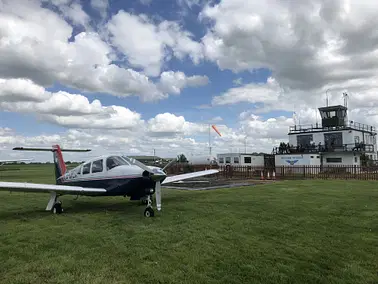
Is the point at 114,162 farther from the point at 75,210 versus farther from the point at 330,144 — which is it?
the point at 330,144

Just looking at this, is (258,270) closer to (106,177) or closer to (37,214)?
(106,177)

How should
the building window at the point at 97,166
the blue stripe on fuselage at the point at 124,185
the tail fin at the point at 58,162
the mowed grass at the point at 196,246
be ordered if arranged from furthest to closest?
the tail fin at the point at 58,162
the building window at the point at 97,166
the blue stripe on fuselage at the point at 124,185
the mowed grass at the point at 196,246

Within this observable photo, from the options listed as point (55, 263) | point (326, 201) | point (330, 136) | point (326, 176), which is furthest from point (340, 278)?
point (330, 136)

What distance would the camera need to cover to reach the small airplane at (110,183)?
35.1ft

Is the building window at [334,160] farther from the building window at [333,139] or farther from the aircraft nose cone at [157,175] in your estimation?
the aircraft nose cone at [157,175]

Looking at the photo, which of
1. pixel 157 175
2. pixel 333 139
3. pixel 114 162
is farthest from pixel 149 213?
pixel 333 139

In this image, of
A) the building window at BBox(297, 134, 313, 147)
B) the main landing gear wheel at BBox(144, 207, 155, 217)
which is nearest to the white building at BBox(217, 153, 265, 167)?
the building window at BBox(297, 134, 313, 147)

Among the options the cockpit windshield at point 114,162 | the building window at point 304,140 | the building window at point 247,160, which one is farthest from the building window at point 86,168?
the building window at point 304,140

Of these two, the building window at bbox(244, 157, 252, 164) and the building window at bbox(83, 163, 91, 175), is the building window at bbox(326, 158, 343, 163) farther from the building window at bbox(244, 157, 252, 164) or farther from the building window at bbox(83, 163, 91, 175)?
the building window at bbox(83, 163, 91, 175)

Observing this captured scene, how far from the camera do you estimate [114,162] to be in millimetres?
12062

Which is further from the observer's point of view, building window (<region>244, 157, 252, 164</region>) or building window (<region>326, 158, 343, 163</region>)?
building window (<region>244, 157, 252, 164</region>)

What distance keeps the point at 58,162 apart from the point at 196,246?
1143cm

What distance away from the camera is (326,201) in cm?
1316

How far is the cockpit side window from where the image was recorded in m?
11.9
